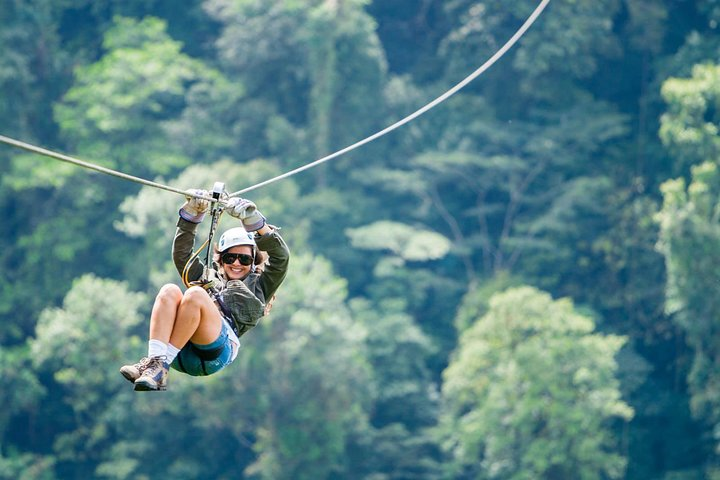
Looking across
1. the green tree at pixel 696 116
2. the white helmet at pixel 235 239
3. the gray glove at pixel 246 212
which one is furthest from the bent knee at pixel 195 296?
the green tree at pixel 696 116

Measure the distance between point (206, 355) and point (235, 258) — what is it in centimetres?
48

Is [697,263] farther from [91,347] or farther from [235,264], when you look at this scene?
[235,264]

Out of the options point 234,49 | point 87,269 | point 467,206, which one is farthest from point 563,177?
point 87,269

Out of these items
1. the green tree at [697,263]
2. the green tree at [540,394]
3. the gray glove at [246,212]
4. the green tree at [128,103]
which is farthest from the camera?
the green tree at [128,103]

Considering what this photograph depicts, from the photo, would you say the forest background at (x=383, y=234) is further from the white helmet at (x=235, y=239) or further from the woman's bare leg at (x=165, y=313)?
the woman's bare leg at (x=165, y=313)

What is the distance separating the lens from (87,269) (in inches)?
880

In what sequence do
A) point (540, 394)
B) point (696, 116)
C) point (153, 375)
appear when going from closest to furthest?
point (153, 375) < point (540, 394) < point (696, 116)

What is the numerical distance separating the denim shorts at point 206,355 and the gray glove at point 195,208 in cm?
41

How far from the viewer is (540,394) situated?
17.9 metres

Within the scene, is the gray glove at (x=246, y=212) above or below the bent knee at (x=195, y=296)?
above

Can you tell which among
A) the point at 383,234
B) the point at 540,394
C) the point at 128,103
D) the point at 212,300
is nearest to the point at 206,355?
the point at 212,300

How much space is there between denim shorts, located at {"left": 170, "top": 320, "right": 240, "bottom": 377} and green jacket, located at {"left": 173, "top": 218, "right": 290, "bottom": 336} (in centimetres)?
10

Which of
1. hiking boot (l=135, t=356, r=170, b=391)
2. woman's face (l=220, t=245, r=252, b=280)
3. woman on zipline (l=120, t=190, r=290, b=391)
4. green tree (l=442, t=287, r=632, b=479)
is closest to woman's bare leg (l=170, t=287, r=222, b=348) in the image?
woman on zipline (l=120, t=190, r=290, b=391)

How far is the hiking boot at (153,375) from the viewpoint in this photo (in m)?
5.32
